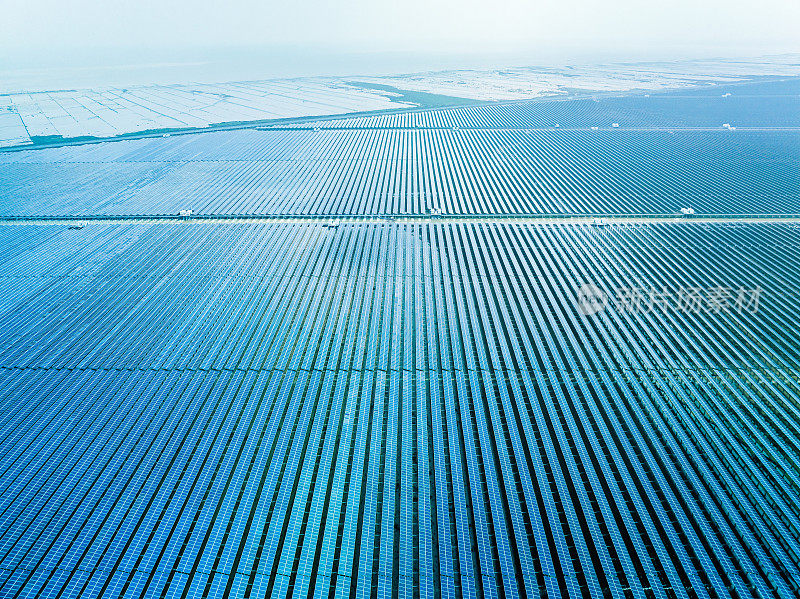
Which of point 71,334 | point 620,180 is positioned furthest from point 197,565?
point 620,180

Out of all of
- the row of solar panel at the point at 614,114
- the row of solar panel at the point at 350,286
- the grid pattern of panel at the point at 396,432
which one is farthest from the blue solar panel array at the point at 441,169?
the grid pattern of panel at the point at 396,432

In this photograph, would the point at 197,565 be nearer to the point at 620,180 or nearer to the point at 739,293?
the point at 739,293

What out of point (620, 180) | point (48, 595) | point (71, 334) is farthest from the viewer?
point (620, 180)

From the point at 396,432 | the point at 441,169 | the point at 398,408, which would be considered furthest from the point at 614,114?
the point at 396,432

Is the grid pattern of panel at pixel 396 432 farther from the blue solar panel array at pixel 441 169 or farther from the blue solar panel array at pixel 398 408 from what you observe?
the blue solar panel array at pixel 441 169

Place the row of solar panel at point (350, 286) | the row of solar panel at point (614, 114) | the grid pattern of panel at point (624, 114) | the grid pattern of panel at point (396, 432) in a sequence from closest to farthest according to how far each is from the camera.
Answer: the grid pattern of panel at point (396, 432), the row of solar panel at point (350, 286), the row of solar panel at point (614, 114), the grid pattern of panel at point (624, 114)

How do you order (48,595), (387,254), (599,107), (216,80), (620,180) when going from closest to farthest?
(48,595) < (387,254) < (620,180) < (599,107) < (216,80)

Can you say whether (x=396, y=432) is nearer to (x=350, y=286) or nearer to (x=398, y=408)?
(x=398, y=408)
